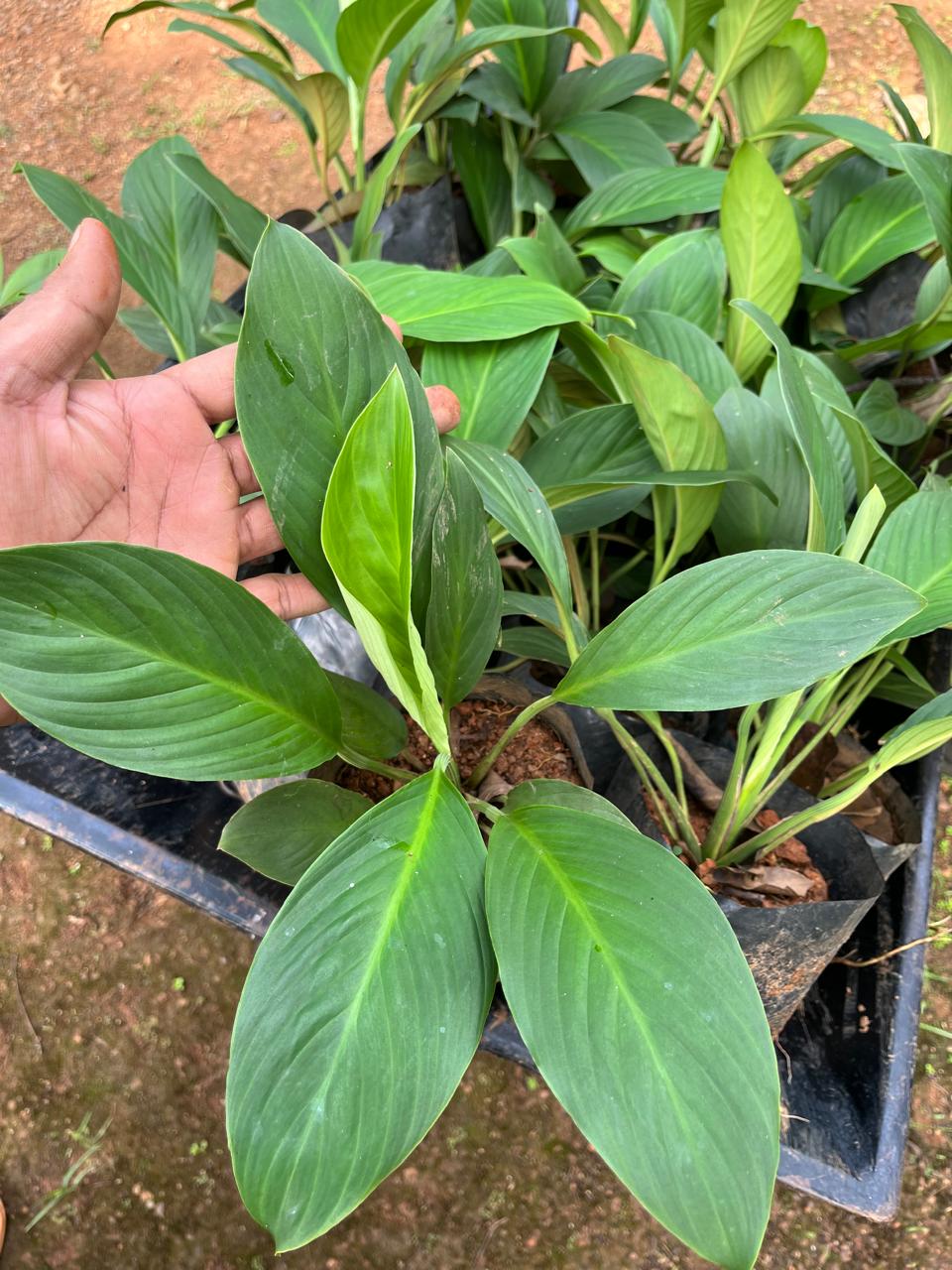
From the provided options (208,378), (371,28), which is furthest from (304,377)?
(371,28)

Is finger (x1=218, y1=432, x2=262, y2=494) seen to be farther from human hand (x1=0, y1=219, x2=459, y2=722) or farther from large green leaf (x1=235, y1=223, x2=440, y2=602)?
large green leaf (x1=235, y1=223, x2=440, y2=602)

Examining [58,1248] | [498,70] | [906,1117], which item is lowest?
[58,1248]

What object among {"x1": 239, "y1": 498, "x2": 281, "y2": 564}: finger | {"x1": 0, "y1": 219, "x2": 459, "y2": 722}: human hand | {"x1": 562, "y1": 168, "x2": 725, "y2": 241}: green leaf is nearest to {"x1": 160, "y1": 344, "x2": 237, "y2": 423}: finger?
{"x1": 0, "y1": 219, "x2": 459, "y2": 722}: human hand

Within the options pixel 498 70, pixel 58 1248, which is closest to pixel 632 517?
pixel 498 70

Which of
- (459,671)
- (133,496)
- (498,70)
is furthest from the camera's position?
(498,70)

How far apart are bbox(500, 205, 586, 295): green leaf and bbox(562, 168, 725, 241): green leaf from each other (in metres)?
0.16

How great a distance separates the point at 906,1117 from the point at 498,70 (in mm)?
1471

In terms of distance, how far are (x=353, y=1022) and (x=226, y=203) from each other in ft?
2.81

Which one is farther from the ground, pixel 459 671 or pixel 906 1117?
pixel 459 671

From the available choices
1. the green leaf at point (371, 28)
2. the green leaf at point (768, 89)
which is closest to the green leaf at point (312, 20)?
the green leaf at point (371, 28)

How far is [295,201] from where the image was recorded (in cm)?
209

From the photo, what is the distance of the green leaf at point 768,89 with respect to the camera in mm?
1137

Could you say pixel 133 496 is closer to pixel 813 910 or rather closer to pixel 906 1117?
pixel 813 910

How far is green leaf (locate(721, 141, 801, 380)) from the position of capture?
32.9 inches
